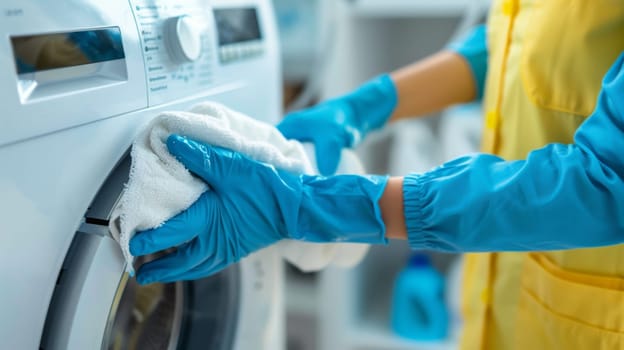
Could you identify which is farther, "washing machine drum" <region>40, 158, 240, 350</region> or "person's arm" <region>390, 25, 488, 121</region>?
"person's arm" <region>390, 25, 488, 121</region>

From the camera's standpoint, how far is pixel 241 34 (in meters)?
0.86

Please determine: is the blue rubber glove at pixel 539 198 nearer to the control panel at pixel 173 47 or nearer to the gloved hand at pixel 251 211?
the gloved hand at pixel 251 211

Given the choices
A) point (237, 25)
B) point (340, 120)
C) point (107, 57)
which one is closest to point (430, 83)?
point (340, 120)

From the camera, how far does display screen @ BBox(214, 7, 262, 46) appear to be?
2.65 ft

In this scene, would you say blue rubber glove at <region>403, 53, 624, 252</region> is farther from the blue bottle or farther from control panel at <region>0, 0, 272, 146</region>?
the blue bottle

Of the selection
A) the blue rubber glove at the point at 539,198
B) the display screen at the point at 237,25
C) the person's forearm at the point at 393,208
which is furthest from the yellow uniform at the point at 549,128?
the display screen at the point at 237,25

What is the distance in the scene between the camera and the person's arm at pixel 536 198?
0.64 m

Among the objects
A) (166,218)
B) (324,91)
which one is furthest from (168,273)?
(324,91)

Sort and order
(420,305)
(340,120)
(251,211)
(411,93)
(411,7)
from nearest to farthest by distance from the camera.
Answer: (251,211) → (340,120) → (411,93) → (411,7) → (420,305)

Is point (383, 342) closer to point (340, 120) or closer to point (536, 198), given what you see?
point (340, 120)

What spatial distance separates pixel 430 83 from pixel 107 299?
0.64m

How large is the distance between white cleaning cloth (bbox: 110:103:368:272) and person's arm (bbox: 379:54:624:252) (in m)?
0.14

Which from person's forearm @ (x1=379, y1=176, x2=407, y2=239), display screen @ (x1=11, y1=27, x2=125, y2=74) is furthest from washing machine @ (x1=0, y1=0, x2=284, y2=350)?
person's forearm @ (x1=379, y1=176, x2=407, y2=239)

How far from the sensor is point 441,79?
1.05 m
